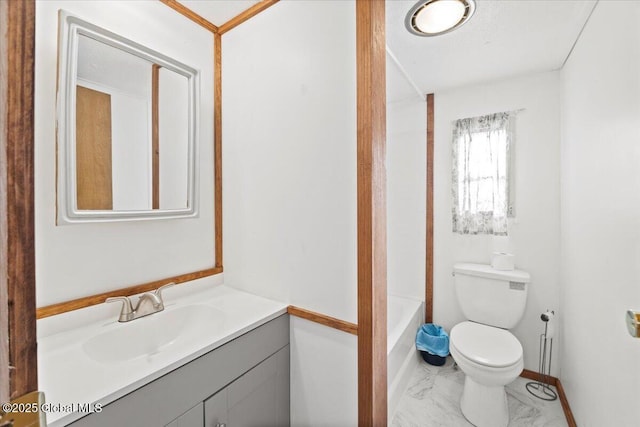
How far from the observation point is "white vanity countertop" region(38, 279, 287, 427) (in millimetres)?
732

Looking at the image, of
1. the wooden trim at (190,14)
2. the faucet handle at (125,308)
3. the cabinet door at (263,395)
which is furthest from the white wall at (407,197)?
the faucet handle at (125,308)

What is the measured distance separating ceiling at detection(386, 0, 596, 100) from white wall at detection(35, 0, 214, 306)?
1.08 metres

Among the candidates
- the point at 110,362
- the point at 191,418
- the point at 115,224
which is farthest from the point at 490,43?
the point at 110,362

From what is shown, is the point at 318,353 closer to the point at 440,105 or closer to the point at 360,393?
the point at 360,393

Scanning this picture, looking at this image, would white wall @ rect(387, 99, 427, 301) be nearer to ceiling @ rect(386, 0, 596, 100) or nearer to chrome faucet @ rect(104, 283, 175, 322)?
ceiling @ rect(386, 0, 596, 100)

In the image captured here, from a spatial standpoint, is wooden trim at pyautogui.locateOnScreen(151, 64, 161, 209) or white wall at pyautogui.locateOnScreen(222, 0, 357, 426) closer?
white wall at pyautogui.locateOnScreen(222, 0, 357, 426)

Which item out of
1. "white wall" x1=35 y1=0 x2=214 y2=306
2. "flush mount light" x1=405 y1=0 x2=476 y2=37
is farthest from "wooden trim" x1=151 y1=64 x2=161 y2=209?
"flush mount light" x1=405 y1=0 x2=476 y2=37

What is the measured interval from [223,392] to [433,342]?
175 centimetres

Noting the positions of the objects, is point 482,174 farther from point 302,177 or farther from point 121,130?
point 121,130

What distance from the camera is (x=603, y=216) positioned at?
1.22 m

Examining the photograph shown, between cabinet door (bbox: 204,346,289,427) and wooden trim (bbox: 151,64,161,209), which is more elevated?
wooden trim (bbox: 151,64,161,209)

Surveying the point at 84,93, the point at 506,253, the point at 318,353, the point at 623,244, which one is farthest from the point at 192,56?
the point at 506,253

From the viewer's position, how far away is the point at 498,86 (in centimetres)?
216

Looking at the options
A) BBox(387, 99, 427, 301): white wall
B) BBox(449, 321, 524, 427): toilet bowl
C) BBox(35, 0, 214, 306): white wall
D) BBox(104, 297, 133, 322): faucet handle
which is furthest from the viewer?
BBox(387, 99, 427, 301): white wall
